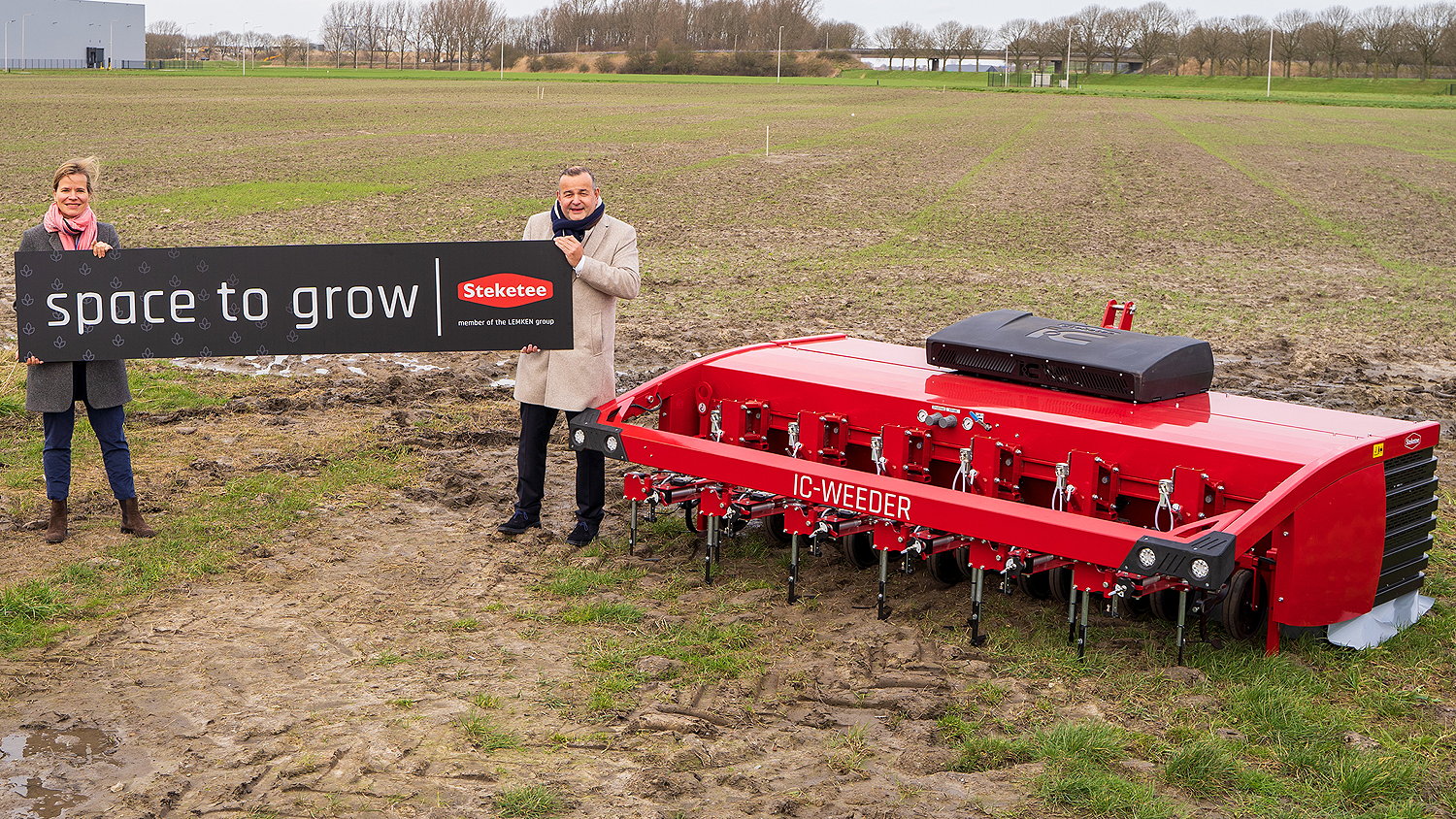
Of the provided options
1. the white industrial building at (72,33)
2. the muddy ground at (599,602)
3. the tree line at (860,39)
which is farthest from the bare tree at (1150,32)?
the muddy ground at (599,602)

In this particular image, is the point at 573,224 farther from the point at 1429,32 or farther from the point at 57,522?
the point at 1429,32

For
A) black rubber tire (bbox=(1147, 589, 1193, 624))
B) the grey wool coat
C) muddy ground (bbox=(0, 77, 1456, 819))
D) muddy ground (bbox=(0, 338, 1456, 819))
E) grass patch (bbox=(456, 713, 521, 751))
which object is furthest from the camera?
the grey wool coat

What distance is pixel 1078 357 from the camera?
21.2ft

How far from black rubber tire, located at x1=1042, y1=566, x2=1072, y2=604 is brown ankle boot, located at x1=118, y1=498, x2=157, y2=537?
177 inches

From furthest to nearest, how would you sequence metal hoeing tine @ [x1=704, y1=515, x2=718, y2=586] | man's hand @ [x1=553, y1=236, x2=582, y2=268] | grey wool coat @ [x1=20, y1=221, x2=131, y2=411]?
man's hand @ [x1=553, y1=236, x2=582, y2=268], grey wool coat @ [x1=20, y1=221, x2=131, y2=411], metal hoeing tine @ [x1=704, y1=515, x2=718, y2=586]

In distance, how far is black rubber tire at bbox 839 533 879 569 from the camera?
674cm

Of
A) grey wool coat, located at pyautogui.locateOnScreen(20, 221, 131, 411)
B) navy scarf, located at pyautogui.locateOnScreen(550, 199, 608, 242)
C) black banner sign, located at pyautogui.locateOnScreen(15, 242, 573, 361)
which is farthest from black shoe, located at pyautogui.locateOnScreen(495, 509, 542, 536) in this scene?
grey wool coat, located at pyautogui.locateOnScreen(20, 221, 131, 411)

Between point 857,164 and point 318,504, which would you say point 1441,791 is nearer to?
point 318,504

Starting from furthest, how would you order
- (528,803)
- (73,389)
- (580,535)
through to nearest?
(580,535) → (73,389) → (528,803)

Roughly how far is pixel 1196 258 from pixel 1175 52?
449 ft

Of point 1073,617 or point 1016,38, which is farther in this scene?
point 1016,38

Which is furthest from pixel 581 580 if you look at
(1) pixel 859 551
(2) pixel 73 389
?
(2) pixel 73 389

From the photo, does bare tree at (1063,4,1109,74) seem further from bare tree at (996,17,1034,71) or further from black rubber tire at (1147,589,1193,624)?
black rubber tire at (1147,589,1193,624)

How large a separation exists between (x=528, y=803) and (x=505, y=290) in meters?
3.22
